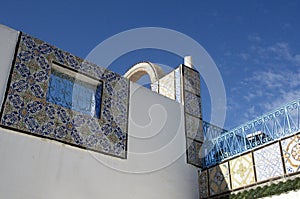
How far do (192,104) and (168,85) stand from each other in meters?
0.51

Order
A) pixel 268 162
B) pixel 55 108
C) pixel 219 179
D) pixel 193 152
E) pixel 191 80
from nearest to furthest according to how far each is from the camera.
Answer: pixel 55 108 < pixel 268 162 < pixel 219 179 < pixel 193 152 < pixel 191 80

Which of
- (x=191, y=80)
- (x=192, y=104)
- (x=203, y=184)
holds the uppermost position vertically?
(x=191, y=80)

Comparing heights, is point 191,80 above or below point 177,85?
above

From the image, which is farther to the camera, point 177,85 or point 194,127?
point 177,85

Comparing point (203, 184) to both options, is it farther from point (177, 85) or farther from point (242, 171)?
point (177, 85)

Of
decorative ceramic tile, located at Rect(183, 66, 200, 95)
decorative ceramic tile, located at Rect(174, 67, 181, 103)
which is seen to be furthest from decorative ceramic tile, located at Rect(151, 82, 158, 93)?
decorative ceramic tile, located at Rect(183, 66, 200, 95)

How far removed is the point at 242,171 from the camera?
4.25 metres

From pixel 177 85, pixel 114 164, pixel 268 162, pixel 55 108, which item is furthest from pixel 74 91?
pixel 268 162

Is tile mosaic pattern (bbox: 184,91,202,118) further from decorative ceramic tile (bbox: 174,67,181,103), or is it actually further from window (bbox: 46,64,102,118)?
window (bbox: 46,64,102,118)

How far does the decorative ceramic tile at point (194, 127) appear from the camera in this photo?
5.14m

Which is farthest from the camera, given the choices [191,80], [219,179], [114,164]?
[191,80]

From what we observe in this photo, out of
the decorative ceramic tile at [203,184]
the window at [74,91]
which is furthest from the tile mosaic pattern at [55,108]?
the decorative ceramic tile at [203,184]

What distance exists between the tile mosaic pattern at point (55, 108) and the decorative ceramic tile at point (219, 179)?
1.23 m

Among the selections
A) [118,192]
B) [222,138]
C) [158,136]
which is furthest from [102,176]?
[222,138]
